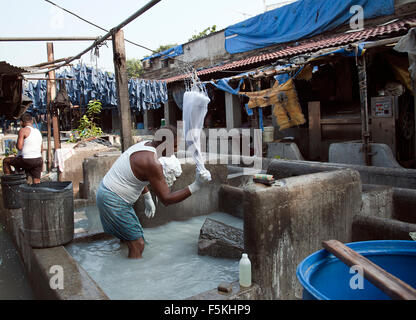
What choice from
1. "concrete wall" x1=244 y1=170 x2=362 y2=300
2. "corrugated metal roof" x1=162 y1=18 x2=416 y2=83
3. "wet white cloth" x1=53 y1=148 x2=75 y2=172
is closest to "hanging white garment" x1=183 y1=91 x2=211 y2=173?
"concrete wall" x1=244 y1=170 x2=362 y2=300

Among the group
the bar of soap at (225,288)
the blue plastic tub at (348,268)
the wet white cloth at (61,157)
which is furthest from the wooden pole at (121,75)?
the wet white cloth at (61,157)

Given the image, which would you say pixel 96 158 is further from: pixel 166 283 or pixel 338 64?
pixel 338 64

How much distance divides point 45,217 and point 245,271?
2.39 metres

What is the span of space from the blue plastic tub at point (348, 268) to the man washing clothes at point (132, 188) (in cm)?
174

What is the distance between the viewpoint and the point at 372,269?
5.53 ft

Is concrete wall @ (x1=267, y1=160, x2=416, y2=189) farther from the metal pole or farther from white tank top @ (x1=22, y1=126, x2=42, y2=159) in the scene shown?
white tank top @ (x1=22, y1=126, x2=42, y2=159)

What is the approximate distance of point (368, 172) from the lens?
580cm

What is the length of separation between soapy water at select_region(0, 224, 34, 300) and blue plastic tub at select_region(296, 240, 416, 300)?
124 inches

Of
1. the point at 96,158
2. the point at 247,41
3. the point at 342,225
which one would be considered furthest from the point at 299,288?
the point at 247,41

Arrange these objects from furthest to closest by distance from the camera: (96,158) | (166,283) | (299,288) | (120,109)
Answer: (96,158), (120,109), (166,283), (299,288)

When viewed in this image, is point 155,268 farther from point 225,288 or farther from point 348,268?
point 348,268

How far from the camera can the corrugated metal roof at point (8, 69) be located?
234 inches

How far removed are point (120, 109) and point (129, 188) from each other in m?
1.81

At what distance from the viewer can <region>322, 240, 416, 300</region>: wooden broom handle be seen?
149 centimetres
